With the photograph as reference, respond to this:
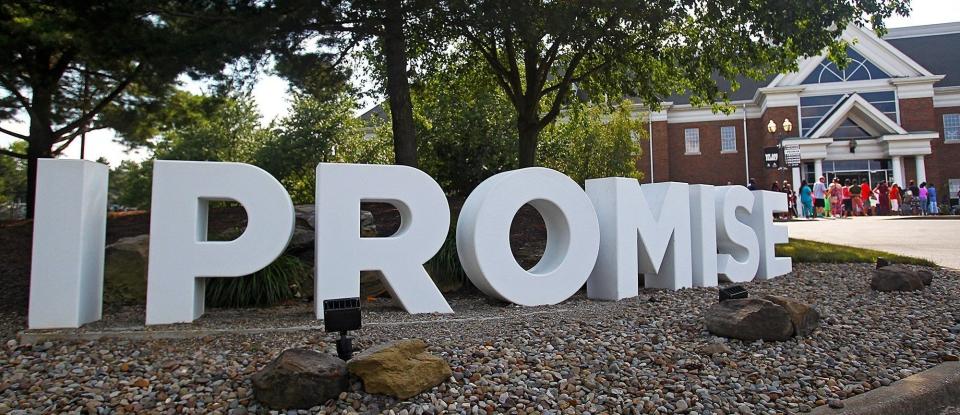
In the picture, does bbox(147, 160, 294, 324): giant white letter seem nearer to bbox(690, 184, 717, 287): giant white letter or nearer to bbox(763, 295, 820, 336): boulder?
bbox(763, 295, 820, 336): boulder

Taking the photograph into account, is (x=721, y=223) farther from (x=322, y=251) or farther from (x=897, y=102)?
(x=897, y=102)

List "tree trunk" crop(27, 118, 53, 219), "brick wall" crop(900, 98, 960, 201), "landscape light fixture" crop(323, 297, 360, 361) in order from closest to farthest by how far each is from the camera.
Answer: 1. "landscape light fixture" crop(323, 297, 360, 361)
2. "tree trunk" crop(27, 118, 53, 219)
3. "brick wall" crop(900, 98, 960, 201)

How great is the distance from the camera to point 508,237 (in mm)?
5699

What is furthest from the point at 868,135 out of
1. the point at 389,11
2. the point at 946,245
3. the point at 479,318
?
the point at 479,318

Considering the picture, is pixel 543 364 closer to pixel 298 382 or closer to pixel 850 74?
pixel 298 382

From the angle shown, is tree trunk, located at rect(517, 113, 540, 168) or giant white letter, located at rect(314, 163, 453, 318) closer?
giant white letter, located at rect(314, 163, 453, 318)

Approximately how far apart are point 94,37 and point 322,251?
6.17m

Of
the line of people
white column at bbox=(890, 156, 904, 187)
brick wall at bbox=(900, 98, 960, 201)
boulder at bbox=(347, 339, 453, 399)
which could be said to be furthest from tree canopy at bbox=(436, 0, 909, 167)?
brick wall at bbox=(900, 98, 960, 201)

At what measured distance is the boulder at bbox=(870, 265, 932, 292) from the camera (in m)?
6.40

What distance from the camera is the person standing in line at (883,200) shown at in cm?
2572

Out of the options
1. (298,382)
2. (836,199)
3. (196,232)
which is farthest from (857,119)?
(298,382)

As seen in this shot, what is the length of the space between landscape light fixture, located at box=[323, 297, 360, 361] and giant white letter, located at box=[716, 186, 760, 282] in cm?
532

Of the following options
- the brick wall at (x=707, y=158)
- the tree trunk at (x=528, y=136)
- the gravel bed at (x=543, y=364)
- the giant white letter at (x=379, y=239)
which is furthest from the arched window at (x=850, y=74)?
the giant white letter at (x=379, y=239)

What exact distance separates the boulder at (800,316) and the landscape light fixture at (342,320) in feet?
10.2
